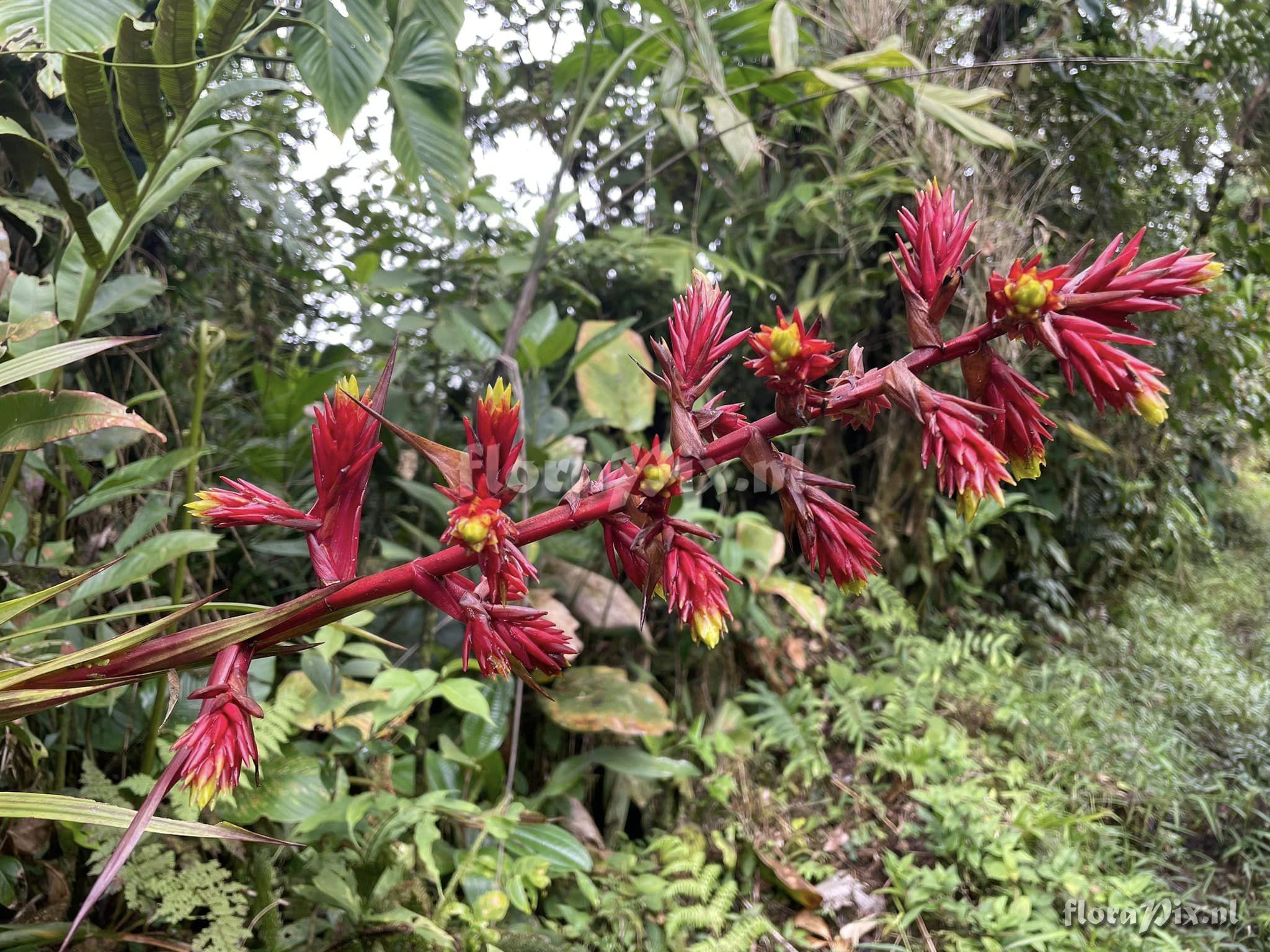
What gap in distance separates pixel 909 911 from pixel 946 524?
4.04ft

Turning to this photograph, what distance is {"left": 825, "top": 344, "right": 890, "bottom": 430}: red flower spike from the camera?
1.06 feet

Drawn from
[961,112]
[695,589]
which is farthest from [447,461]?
[961,112]

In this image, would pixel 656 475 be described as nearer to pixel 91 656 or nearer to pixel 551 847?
pixel 91 656

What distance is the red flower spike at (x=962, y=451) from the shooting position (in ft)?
0.99

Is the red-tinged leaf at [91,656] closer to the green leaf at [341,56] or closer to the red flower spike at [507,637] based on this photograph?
the red flower spike at [507,637]

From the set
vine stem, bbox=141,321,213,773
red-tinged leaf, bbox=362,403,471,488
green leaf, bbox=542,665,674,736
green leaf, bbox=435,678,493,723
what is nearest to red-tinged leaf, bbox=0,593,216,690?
red-tinged leaf, bbox=362,403,471,488

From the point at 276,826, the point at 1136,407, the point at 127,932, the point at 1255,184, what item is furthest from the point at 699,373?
the point at 1255,184

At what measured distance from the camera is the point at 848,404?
32cm

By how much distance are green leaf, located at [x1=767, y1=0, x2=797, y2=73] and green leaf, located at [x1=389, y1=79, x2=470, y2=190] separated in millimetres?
572

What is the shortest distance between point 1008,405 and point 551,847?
38.2 inches

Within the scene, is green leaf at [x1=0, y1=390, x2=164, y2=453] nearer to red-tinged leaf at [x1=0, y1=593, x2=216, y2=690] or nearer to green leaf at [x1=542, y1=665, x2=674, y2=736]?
red-tinged leaf at [x1=0, y1=593, x2=216, y2=690]

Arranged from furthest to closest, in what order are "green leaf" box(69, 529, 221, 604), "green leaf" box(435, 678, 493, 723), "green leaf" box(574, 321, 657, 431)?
"green leaf" box(574, 321, 657, 431) → "green leaf" box(435, 678, 493, 723) → "green leaf" box(69, 529, 221, 604)

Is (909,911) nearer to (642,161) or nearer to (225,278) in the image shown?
(225,278)

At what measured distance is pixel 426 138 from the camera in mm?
1019
